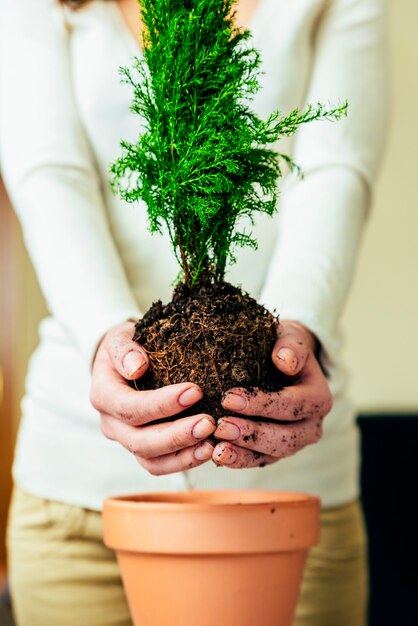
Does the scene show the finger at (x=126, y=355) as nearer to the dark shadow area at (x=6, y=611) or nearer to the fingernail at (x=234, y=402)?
the fingernail at (x=234, y=402)

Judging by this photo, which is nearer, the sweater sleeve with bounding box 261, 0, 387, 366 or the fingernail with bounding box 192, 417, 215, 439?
the fingernail with bounding box 192, 417, 215, 439

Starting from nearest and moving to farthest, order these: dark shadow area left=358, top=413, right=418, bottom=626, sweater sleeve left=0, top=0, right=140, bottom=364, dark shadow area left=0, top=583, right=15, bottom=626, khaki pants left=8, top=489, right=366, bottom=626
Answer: sweater sleeve left=0, top=0, right=140, bottom=364 → khaki pants left=8, top=489, right=366, bottom=626 → dark shadow area left=0, top=583, right=15, bottom=626 → dark shadow area left=358, top=413, right=418, bottom=626

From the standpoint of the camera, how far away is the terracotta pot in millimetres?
634

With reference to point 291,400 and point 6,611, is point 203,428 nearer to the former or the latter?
point 291,400

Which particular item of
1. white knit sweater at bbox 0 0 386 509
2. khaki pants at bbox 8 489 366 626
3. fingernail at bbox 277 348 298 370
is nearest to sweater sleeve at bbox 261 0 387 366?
white knit sweater at bbox 0 0 386 509

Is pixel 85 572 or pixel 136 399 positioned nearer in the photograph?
pixel 136 399

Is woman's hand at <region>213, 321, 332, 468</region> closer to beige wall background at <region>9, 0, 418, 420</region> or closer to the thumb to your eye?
the thumb

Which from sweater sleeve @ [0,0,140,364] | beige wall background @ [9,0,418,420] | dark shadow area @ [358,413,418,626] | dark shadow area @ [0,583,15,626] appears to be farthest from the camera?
beige wall background @ [9,0,418,420]

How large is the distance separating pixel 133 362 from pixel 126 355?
2 cm

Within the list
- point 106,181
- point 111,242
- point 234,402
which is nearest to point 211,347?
point 234,402

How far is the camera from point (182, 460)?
646mm

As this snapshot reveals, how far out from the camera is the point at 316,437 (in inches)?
28.1

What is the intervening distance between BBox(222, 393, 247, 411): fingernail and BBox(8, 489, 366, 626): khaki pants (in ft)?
1.32

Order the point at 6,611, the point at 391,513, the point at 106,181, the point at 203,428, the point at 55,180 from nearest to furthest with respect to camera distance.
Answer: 1. the point at 203,428
2. the point at 55,180
3. the point at 106,181
4. the point at 6,611
5. the point at 391,513
